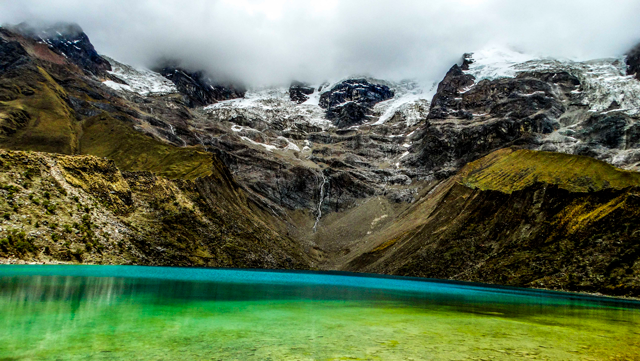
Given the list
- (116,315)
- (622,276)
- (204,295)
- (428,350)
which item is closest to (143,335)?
(116,315)

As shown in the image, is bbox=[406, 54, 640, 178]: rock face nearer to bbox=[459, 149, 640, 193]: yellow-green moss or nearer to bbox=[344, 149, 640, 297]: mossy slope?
bbox=[459, 149, 640, 193]: yellow-green moss

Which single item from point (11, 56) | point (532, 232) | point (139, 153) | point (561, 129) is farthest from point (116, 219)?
point (561, 129)

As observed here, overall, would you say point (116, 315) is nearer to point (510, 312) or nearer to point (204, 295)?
point (204, 295)

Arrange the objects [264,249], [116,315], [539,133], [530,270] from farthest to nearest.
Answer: [539,133] → [264,249] → [530,270] → [116,315]

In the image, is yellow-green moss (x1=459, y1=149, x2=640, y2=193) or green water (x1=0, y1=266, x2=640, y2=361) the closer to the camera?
green water (x1=0, y1=266, x2=640, y2=361)

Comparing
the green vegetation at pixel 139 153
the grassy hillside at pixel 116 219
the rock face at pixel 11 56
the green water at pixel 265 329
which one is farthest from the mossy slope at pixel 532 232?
the rock face at pixel 11 56

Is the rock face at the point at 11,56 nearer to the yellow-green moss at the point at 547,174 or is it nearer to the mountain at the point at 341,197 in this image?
the mountain at the point at 341,197

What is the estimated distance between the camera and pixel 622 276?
5947cm

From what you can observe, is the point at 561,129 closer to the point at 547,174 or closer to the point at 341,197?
the point at 547,174

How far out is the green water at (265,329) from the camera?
51.5 feet

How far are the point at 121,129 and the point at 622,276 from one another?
14662 cm

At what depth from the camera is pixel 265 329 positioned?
21047 millimetres

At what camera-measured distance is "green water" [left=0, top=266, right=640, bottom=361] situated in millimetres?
15703

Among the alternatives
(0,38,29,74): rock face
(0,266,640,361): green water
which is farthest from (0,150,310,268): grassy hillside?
(0,38,29,74): rock face
